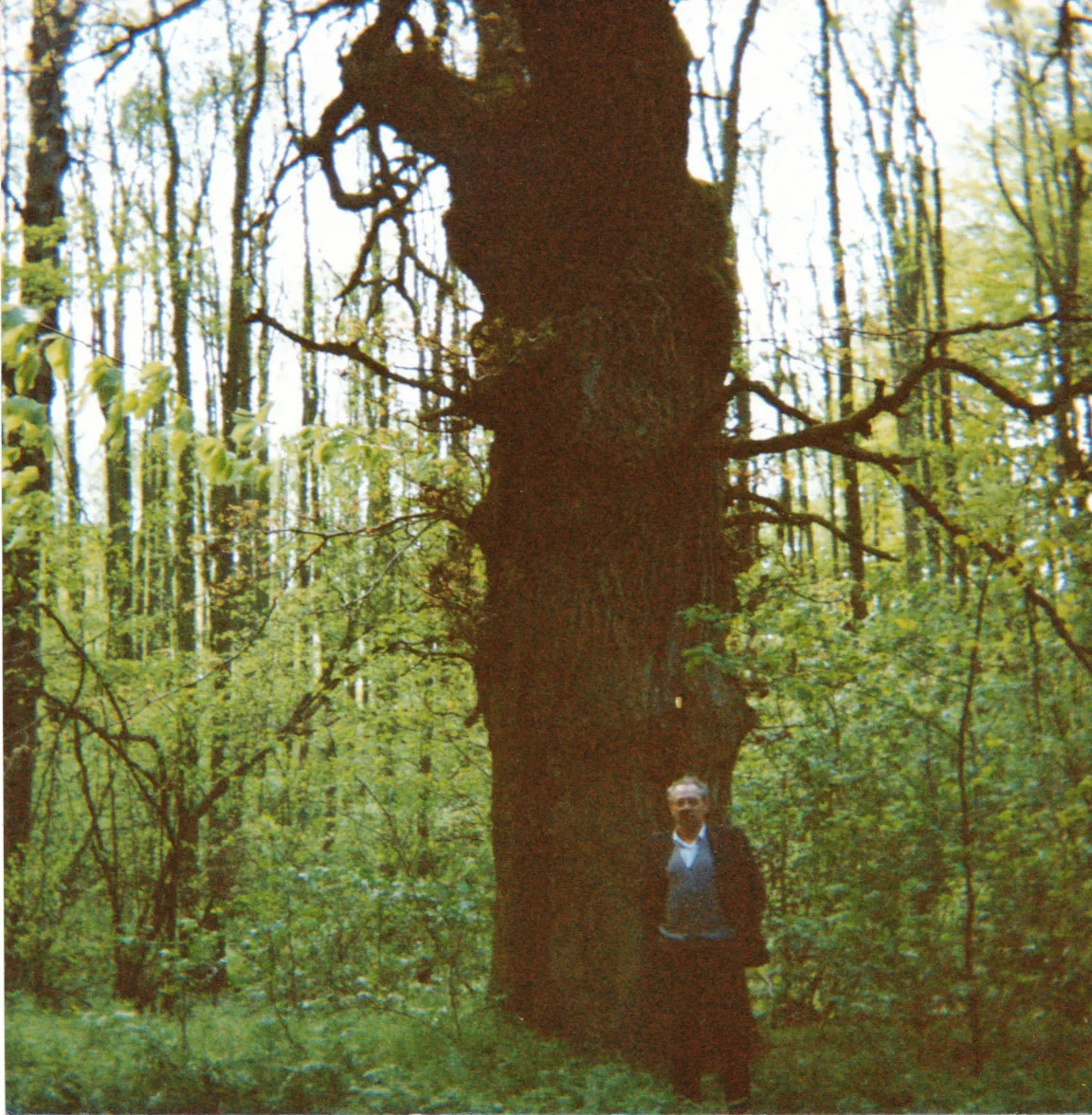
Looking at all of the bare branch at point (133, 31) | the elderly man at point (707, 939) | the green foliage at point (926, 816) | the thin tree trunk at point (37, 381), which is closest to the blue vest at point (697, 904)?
the elderly man at point (707, 939)

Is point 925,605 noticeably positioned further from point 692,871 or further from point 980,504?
point 692,871

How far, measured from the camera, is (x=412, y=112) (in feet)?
18.1

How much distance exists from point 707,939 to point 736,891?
0.78 feet

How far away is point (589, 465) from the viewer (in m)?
4.90

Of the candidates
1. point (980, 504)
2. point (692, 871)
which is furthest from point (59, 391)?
point (980, 504)

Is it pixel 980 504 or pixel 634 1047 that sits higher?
pixel 980 504

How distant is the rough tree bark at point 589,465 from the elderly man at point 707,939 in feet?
0.75

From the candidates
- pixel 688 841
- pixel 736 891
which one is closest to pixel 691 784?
pixel 688 841

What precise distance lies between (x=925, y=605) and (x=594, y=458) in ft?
5.74

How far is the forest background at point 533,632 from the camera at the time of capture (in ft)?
14.3

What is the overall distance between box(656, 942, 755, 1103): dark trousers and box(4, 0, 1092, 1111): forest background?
24 centimetres

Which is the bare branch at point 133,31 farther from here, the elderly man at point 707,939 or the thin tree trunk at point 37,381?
the elderly man at point 707,939

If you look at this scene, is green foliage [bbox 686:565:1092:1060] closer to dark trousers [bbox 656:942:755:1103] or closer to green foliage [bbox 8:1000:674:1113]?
dark trousers [bbox 656:942:755:1103]

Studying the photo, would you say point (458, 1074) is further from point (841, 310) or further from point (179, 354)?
point (179, 354)
